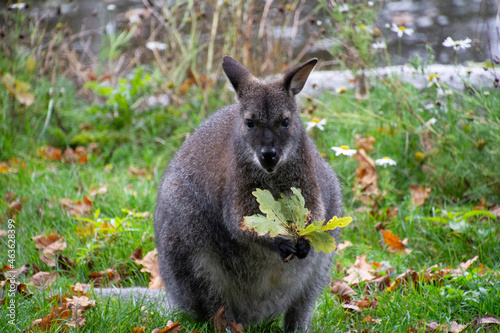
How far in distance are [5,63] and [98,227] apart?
281 centimetres

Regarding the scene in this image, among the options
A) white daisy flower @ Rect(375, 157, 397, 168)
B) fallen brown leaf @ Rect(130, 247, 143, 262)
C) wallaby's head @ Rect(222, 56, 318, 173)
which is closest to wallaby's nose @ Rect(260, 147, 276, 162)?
wallaby's head @ Rect(222, 56, 318, 173)

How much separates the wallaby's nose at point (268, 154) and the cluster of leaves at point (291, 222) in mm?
162

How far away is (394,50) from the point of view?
25.6ft

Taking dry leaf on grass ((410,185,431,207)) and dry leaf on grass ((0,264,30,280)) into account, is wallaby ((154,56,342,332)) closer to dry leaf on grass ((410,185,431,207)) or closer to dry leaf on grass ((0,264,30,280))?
dry leaf on grass ((0,264,30,280))

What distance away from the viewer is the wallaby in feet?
9.58

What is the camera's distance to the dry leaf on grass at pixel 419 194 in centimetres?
435

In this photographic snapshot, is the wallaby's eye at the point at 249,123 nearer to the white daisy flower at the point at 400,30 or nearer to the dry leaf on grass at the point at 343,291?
the dry leaf on grass at the point at 343,291

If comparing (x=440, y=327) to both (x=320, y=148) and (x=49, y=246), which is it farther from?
(x=49, y=246)

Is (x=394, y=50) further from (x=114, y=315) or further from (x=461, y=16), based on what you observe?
(x=114, y=315)

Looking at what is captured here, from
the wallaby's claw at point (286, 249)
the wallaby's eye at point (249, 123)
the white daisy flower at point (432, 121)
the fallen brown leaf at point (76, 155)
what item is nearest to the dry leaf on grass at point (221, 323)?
the wallaby's claw at point (286, 249)

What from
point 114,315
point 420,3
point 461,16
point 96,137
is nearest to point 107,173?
point 96,137

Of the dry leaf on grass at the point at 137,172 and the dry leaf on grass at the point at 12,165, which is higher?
the dry leaf on grass at the point at 12,165

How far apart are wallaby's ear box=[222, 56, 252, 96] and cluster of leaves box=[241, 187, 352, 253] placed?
68 centimetres

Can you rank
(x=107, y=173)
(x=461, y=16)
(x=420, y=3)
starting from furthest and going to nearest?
1. (x=420, y=3)
2. (x=461, y=16)
3. (x=107, y=173)
